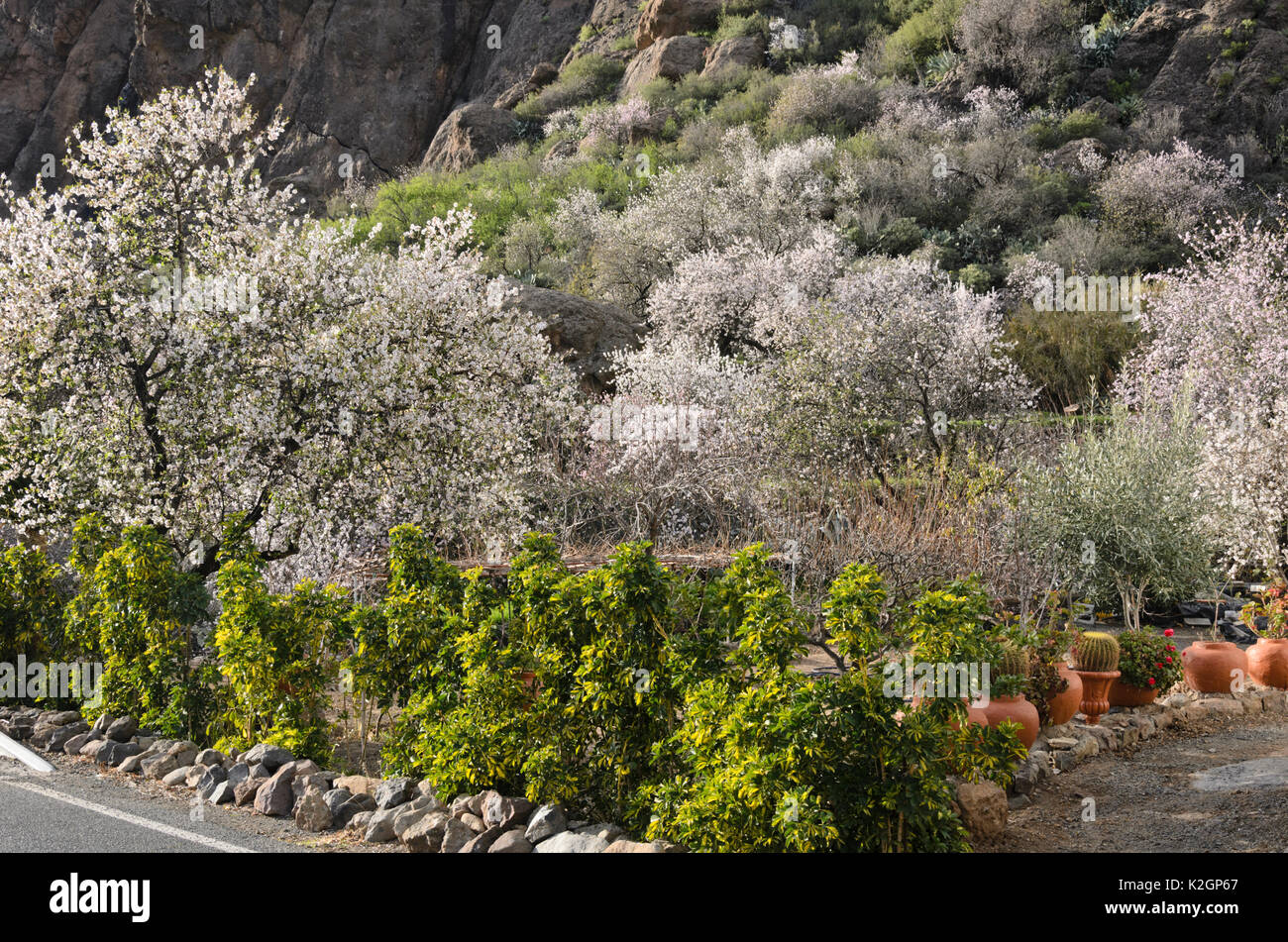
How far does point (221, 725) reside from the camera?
666 cm

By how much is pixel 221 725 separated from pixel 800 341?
10.6 meters

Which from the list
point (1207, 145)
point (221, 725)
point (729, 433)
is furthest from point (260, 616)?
point (1207, 145)

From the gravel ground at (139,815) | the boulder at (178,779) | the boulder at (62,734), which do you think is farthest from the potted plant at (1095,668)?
the boulder at (62,734)

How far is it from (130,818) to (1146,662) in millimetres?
7285

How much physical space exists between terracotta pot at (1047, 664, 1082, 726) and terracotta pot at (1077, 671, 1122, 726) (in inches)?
19.5

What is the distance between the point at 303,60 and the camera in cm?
4612

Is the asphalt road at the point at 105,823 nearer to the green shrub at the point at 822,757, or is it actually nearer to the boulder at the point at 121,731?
the boulder at the point at 121,731

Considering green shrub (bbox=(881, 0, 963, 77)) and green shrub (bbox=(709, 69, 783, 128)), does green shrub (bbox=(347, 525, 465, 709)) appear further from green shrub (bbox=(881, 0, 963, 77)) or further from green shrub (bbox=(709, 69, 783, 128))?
green shrub (bbox=(881, 0, 963, 77))

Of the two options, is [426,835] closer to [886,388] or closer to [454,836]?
[454,836]

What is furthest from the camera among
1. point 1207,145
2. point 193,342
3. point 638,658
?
point 1207,145

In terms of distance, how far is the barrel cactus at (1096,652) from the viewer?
7785mm
